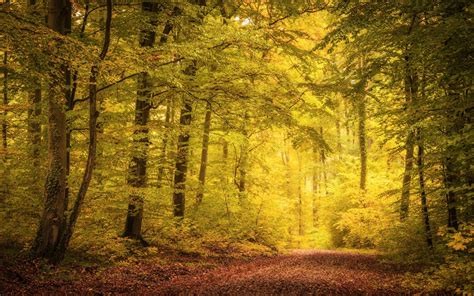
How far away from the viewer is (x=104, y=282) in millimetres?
7594

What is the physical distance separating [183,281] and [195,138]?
9073mm

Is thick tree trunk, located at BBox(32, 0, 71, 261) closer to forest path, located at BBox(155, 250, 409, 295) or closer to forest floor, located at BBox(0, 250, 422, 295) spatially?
forest floor, located at BBox(0, 250, 422, 295)

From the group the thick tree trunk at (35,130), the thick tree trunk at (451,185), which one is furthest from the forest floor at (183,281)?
the thick tree trunk at (35,130)

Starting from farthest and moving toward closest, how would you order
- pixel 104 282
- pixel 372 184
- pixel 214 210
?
1. pixel 372 184
2. pixel 214 210
3. pixel 104 282

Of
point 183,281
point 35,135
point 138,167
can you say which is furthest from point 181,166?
point 183,281

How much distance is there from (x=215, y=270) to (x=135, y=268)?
7.62 feet

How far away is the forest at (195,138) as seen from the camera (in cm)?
708

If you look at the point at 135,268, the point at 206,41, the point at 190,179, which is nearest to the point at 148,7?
the point at 206,41

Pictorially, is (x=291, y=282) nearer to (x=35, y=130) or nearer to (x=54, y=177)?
(x=54, y=177)

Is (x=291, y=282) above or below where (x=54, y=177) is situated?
below

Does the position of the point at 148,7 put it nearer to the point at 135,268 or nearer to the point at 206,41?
the point at 206,41

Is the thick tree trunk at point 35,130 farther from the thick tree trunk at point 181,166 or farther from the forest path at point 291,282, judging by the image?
the forest path at point 291,282

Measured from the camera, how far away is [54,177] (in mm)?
8875

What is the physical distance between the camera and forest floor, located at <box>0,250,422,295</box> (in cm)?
681
